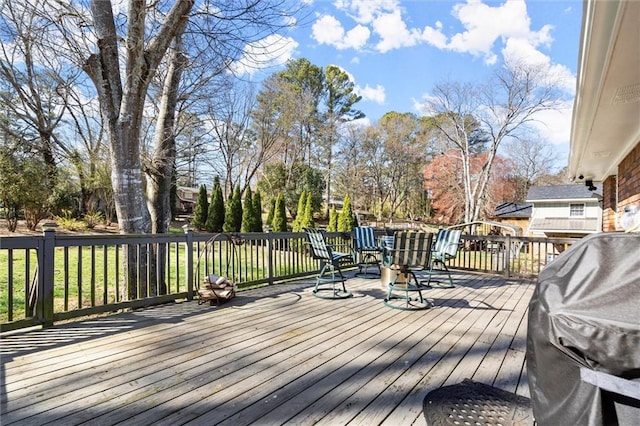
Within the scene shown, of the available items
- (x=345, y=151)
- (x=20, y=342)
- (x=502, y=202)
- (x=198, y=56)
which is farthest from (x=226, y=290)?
(x=502, y=202)

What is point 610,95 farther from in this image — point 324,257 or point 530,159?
point 530,159

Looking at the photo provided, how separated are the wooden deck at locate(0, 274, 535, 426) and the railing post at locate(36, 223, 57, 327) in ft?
0.48

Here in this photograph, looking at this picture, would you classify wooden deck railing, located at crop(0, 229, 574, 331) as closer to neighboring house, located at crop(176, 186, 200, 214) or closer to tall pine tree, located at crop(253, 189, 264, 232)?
tall pine tree, located at crop(253, 189, 264, 232)

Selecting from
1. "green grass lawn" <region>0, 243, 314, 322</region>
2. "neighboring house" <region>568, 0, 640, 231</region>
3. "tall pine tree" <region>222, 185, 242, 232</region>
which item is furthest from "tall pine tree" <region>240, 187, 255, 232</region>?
"neighboring house" <region>568, 0, 640, 231</region>

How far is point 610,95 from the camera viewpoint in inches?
109

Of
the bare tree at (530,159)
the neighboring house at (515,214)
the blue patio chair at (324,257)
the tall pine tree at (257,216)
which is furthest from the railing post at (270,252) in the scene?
the bare tree at (530,159)

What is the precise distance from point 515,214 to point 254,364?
2573cm

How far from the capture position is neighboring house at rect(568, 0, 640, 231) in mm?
1732

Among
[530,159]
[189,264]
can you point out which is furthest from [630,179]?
[530,159]

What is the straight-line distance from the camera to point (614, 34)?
72.4 inches

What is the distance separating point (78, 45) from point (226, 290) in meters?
3.71

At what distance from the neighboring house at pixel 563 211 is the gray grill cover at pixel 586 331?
2138 centimetres

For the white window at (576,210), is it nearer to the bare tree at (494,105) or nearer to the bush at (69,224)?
the bare tree at (494,105)

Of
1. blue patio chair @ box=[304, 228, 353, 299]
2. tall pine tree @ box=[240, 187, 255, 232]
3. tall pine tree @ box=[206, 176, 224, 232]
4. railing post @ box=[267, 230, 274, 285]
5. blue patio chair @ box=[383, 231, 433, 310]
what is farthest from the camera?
tall pine tree @ box=[206, 176, 224, 232]
